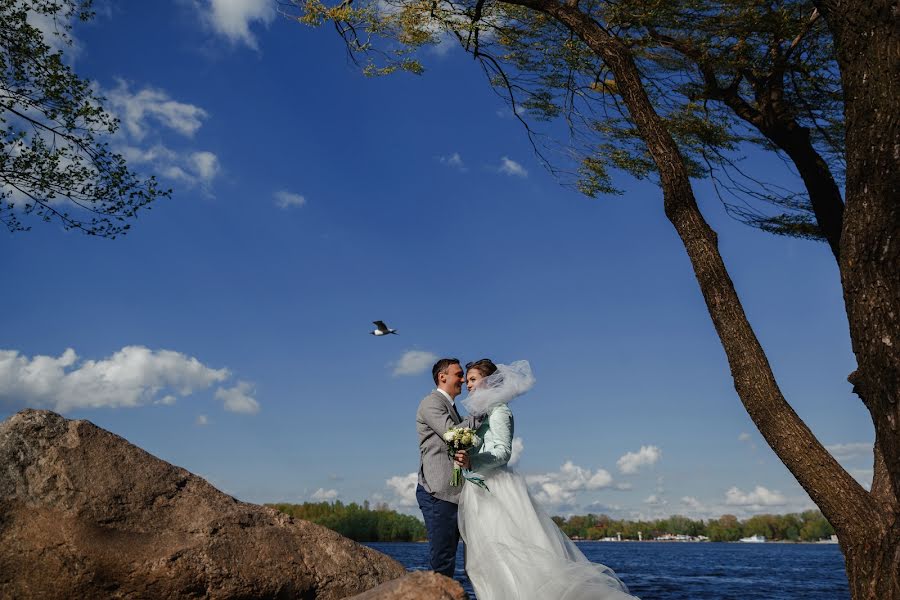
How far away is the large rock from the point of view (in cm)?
615

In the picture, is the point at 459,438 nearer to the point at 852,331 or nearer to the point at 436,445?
the point at 436,445

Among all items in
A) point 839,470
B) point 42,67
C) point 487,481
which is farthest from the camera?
point 42,67

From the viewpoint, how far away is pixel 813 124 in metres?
11.3

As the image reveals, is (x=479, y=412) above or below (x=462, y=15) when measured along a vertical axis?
below

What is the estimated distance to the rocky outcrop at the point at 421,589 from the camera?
14.7 ft

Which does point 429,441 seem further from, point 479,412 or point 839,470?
point 839,470

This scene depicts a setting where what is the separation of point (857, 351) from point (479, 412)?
2.84m

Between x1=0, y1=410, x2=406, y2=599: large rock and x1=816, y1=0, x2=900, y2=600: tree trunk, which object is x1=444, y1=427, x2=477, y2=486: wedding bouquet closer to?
x1=0, y1=410, x2=406, y2=599: large rock

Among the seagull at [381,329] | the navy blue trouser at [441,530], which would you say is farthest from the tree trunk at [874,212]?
the seagull at [381,329]

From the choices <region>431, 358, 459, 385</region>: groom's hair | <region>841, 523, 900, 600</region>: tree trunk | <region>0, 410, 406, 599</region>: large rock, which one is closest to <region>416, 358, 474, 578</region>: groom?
<region>431, 358, 459, 385</region>: groom's hair

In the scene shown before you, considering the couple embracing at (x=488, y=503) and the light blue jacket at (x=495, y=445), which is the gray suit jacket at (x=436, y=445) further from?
the light blue jacket at (x=495, y=445)

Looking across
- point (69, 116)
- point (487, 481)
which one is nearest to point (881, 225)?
point (487, 481)

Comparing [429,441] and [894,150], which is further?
[429,441]

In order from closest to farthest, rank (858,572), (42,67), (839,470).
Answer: (858,572)
(839,470)
(42,67)
